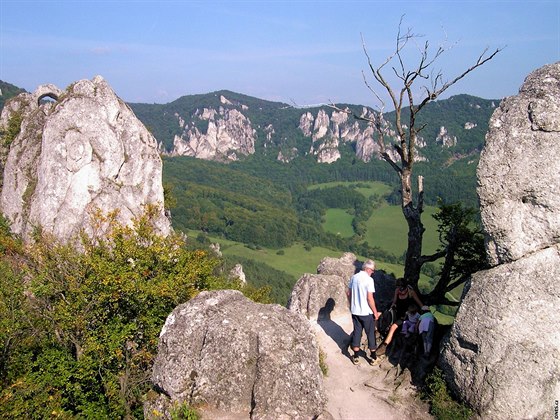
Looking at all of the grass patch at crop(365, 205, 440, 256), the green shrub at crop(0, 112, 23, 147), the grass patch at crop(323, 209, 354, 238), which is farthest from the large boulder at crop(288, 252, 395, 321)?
the grass patch at crop(323, 209, 354, 238)

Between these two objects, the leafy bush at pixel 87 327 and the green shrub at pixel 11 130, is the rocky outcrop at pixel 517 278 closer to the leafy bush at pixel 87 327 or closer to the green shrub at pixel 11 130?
the leafy bush at pixel 87 327

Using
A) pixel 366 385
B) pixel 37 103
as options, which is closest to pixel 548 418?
pixel 366 385

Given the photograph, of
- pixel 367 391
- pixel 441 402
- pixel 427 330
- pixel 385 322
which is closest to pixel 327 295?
pixel 385 322

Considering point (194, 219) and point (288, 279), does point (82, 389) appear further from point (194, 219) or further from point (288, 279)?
point (194, 219)

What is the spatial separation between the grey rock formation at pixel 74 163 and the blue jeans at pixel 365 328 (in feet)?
116

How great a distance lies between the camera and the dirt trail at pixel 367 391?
11422mm

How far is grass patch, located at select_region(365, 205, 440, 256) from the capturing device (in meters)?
127

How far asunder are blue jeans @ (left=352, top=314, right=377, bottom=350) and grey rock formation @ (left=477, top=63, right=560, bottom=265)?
3921 millimetres

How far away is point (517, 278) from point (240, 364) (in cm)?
707

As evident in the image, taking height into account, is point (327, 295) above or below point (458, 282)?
below

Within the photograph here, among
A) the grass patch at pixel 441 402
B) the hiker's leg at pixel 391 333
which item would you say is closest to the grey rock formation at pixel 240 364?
the grass patch at pixel 441 402

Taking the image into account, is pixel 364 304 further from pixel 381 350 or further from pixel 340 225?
pixel 340 225

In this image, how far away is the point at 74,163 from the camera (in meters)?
48.0

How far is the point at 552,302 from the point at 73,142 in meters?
48.6
